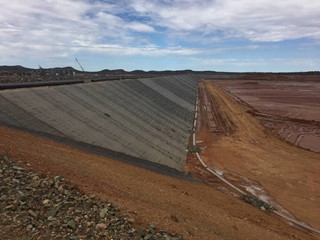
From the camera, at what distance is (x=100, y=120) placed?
25609 millimetres

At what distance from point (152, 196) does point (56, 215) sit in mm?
5006

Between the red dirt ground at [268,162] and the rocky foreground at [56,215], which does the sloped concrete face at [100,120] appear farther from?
the rocky foreground at [56,215]

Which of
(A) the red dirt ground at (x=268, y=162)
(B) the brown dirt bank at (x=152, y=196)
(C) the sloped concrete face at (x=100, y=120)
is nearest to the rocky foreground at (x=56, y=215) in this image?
(B) the brown dirt bank at (x=152, y=196)

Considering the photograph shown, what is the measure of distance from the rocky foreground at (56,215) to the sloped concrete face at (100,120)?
9.87 metres

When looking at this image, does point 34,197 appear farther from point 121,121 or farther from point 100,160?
point 121,121

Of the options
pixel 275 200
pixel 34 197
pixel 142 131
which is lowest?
pixel 275 200

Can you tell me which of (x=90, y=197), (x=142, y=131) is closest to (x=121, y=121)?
(x=142, y=131)

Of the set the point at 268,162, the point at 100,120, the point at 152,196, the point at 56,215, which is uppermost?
the point at 56,215

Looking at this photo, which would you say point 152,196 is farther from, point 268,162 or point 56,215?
point 268,162

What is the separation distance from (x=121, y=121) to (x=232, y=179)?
32.6ft

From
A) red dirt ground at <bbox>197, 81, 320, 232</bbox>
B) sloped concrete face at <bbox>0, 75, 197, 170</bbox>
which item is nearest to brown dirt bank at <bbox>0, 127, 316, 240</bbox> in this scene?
sloped concrete face at <bbox>0, 75, 197, 170</bbox>

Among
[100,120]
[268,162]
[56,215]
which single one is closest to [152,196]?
[56,215]

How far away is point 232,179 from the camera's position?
2280 centimetres

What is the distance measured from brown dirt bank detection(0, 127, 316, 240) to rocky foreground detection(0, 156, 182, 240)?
2.30ft
